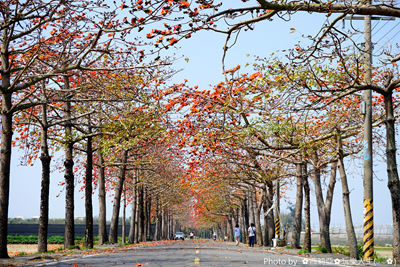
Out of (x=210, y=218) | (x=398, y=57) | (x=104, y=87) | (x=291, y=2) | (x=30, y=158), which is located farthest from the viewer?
(x=210, y=218)

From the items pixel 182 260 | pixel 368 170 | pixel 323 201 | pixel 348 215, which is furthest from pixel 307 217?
pixel 182 260

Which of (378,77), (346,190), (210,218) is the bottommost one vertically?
(210,218)

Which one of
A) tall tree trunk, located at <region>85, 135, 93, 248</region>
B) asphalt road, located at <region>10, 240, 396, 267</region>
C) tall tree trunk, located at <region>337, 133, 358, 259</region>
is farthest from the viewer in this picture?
tall tree trunk, located at <region>85, 135, 93, 248</region>

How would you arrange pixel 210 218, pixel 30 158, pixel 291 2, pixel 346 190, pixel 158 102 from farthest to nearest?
pixel 210 218, pixel 30 158, pixel 158 102, pixel 346 190, pixel 291 2

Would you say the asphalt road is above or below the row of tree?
below

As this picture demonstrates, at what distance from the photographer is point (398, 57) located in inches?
541

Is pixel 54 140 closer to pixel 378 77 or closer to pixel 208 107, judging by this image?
pixel 208 107

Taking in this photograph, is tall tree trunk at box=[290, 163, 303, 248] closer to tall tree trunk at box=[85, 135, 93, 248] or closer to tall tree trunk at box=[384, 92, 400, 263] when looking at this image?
tall tree trunk at box=[384, 92, 400, 263]

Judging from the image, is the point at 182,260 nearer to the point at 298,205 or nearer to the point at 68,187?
the point at 68,187

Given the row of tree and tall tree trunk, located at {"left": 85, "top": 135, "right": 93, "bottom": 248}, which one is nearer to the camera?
the row of tree

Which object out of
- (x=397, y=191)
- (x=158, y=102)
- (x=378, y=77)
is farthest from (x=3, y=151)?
(x=378, y=77)

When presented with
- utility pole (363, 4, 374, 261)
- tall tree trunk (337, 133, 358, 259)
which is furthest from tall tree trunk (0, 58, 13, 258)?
tall tree trunk (337, 133, 358, 259)

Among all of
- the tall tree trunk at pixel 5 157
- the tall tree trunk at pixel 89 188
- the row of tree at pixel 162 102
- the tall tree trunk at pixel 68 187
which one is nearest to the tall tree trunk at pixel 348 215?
the row of tree at pixel 162 102

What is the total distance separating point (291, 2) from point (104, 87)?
8.04 metres
